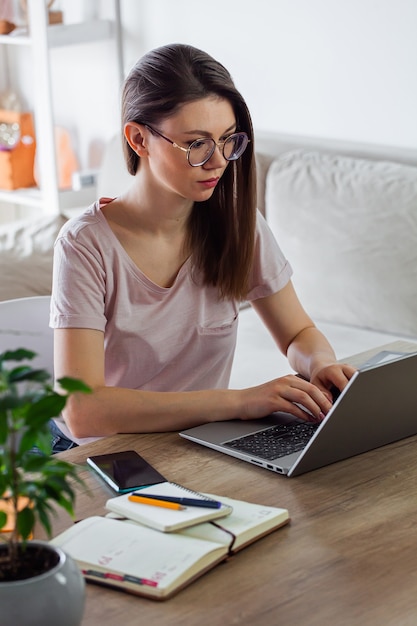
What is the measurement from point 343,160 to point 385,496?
5.64ft

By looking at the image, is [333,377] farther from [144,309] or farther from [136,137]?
[136,137]

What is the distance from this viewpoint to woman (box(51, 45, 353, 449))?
152cm

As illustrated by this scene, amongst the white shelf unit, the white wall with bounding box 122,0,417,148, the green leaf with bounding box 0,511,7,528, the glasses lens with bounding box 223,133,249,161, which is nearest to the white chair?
the glasses lens with bounding box 223,133,249,161

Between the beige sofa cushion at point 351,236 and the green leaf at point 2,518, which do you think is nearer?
the green leaf at point 2,518

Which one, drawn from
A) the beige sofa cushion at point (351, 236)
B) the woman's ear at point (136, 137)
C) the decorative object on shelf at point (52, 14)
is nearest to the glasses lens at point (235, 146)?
the woman's ear at point (136, 137)

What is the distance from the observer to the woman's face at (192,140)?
1.61 meters

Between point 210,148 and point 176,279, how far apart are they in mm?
255

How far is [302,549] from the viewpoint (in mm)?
1145

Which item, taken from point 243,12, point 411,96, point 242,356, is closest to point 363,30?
point 411,96

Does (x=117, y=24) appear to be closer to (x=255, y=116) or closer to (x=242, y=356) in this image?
(x=255, y=116)

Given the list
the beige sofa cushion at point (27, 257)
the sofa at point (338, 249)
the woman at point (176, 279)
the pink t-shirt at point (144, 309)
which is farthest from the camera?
the beige sofa cushion at point (27, 257)

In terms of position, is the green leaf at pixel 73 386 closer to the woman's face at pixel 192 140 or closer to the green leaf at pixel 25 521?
the green leaf at pixel 25 521

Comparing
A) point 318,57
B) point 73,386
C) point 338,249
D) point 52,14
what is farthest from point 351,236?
point 73,386

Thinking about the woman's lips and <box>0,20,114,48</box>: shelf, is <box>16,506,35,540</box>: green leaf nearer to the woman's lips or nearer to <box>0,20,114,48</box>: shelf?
the woman's lips
